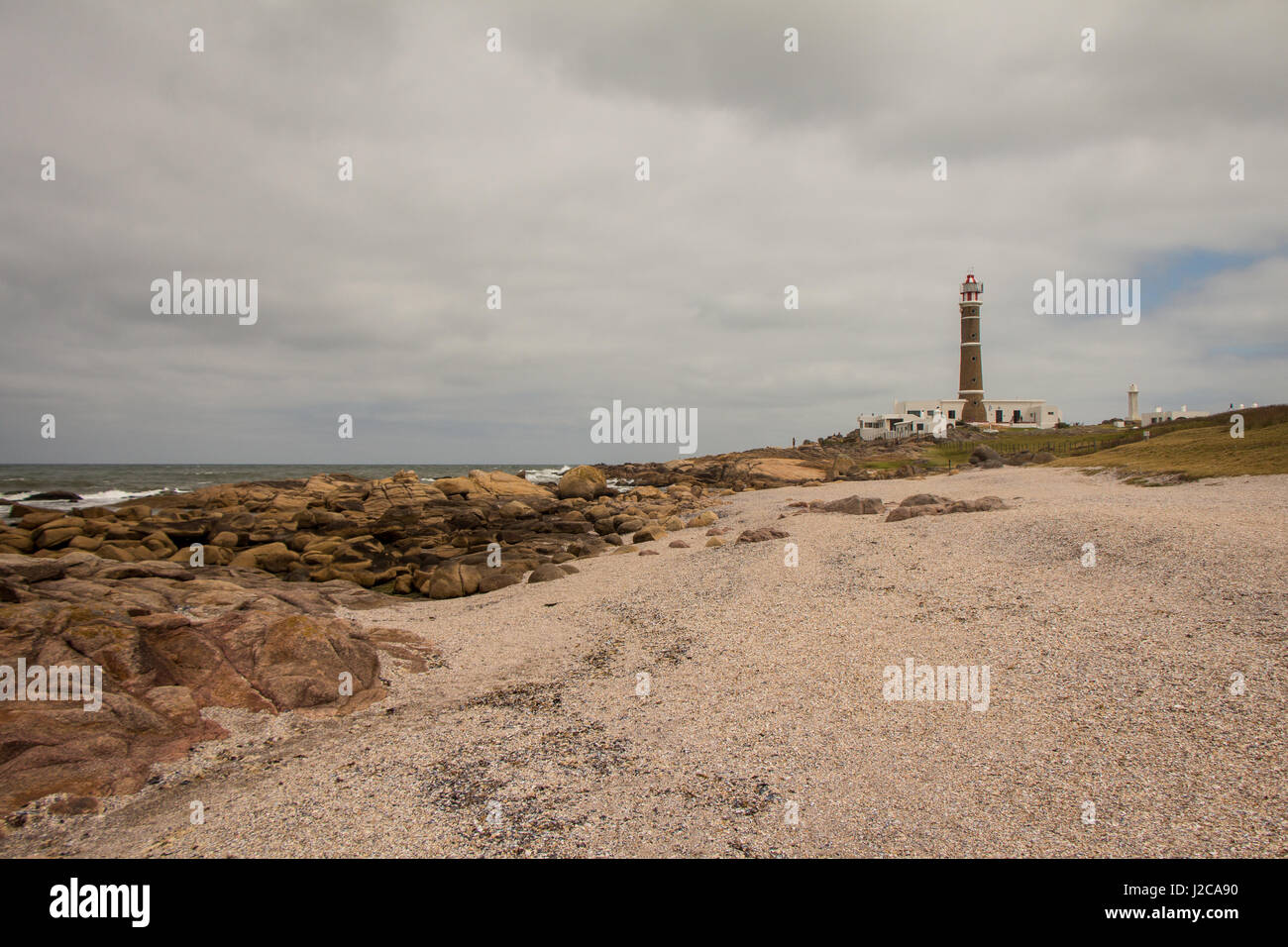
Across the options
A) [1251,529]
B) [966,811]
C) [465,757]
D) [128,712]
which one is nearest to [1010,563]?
[1251,529]

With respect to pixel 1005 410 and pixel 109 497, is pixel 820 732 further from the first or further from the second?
pixel 1005 410

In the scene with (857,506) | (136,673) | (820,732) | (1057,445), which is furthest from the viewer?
(1057,445)

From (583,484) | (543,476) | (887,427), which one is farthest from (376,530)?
(887,427)

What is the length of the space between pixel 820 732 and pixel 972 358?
9214 centimetres

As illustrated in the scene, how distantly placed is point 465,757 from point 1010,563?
11.5 metres

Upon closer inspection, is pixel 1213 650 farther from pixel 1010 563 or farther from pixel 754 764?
pixel 754 764

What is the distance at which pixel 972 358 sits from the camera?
3462 inches

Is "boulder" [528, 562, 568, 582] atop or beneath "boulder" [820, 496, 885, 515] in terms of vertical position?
beneath

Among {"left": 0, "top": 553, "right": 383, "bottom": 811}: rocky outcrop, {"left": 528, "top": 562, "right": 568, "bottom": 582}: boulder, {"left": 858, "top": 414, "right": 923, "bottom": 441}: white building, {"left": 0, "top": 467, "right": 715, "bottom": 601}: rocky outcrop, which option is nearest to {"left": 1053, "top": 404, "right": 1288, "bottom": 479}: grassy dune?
{"left": 0, "top": 467, "right": 715, "bottom": 601}: rocky outcrop

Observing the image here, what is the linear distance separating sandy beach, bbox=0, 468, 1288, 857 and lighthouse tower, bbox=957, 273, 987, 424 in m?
79.3

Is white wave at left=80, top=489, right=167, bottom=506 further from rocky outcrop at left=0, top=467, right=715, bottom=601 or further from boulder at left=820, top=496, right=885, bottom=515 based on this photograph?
boulder at left=820, top=496, right=885, bottom=515

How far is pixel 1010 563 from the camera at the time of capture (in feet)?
44.8

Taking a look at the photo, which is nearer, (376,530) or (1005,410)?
(376,530)

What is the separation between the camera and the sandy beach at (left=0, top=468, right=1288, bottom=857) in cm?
592
